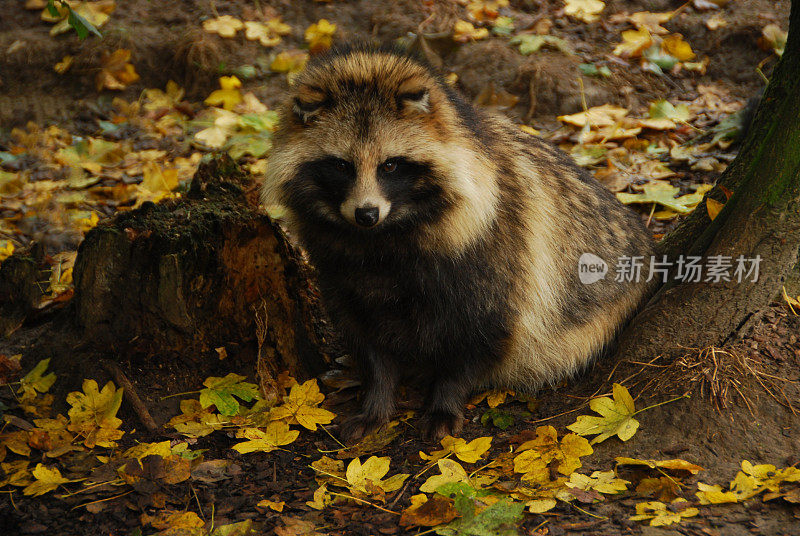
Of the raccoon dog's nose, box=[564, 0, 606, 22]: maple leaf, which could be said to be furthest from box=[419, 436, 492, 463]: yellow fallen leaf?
box=[564, 0, 606, 22]: maple leaf

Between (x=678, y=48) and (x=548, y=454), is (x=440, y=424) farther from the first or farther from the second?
(x=678, y=48)

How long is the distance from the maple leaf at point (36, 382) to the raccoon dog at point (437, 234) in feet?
4.73

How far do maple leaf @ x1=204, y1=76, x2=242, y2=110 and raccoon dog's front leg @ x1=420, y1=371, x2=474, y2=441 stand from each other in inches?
141

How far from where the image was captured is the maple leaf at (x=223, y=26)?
21.9 ft

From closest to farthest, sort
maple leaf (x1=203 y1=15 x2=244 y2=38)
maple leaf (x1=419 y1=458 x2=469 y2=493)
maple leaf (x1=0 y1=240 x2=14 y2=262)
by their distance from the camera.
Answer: maple leaf (x1=419 y1=458 x2=469 y2=493), maple leaf (x1=0 y1=240 x2=14 y2=262), maple leaf (x1=203 y1=15 x2=244 y2=38)

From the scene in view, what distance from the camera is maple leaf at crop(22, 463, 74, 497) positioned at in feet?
9.58

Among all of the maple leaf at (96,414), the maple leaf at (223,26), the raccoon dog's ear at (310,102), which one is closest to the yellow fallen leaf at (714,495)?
the raccoon dog's ear at (310,102)

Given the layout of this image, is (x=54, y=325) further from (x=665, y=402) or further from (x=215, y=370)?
(x=665, y=402)

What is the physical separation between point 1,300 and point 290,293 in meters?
1.77

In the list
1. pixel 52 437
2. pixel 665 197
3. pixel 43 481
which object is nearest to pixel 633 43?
pixel 665 197

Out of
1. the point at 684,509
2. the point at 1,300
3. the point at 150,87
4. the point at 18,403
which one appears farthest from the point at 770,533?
the point at 150,87

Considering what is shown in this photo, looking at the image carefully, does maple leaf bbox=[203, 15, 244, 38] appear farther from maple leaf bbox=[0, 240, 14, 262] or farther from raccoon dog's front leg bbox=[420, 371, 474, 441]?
raccoon dog's front leg bbox=[420, 371, 474, 441]

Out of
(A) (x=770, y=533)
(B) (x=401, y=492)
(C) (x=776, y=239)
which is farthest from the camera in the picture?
(C) (x=776, y=239)

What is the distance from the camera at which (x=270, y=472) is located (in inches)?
124
